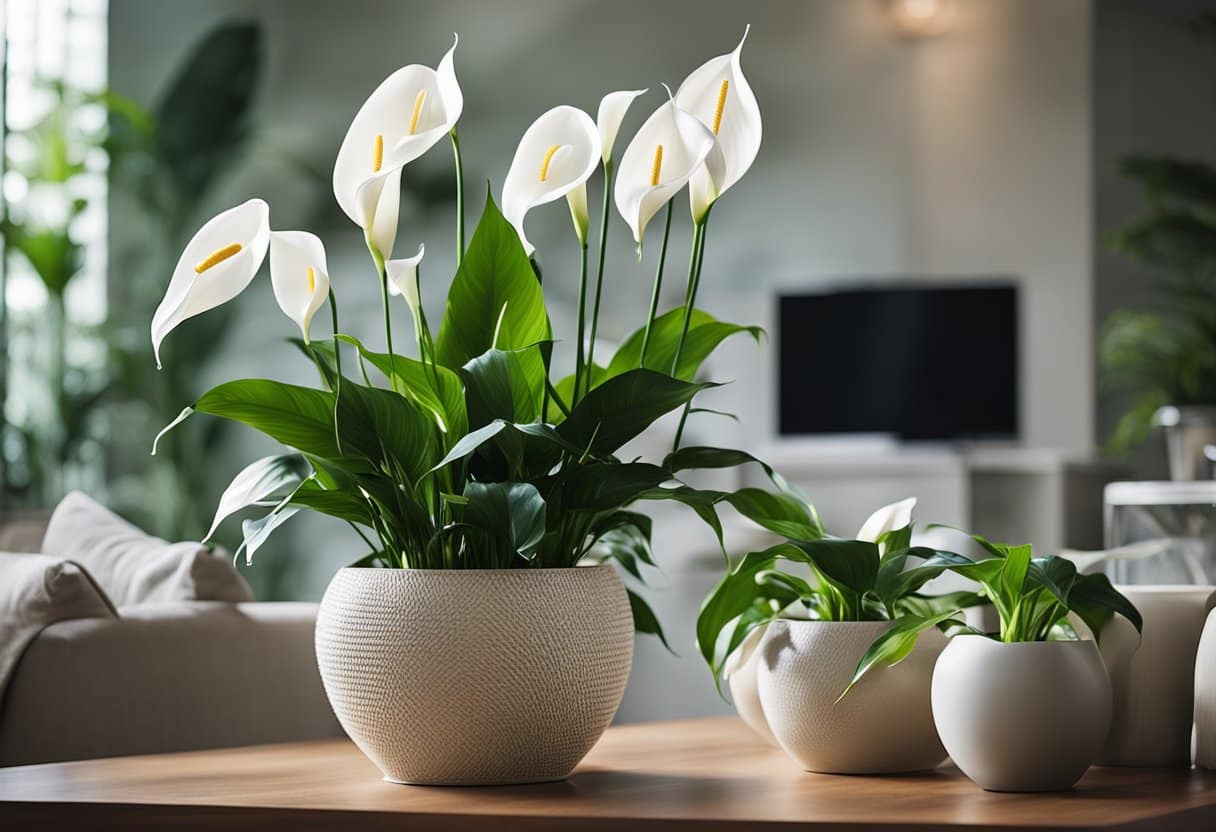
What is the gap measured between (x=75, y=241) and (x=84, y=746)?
386cm

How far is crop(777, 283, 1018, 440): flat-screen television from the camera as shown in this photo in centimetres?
513

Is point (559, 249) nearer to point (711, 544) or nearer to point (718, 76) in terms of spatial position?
point (711, 544)

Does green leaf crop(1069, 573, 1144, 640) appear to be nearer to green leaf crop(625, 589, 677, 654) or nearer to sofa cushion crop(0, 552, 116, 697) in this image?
green leaf crop(625, 589, 677, 654)

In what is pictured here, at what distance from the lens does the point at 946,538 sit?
4.29 ft

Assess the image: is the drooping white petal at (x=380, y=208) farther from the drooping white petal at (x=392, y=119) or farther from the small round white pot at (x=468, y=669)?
the small round white pot at (x=468, y=669)

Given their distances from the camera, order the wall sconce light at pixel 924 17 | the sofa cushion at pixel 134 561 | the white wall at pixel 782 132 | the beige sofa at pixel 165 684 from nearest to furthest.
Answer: the beige sofa at pixel 165 684, the sofa cushion at pixel 134 561, the white wall at pixel 782 132, the wall sconce light at pixel 924 17

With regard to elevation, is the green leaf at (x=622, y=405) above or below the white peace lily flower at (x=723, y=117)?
below

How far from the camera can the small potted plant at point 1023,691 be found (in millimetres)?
944

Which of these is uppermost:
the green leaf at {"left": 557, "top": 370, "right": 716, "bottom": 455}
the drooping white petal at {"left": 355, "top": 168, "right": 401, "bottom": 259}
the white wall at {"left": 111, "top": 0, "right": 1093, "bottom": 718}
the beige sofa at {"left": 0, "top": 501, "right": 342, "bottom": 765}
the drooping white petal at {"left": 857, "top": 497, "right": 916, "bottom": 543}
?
the white wall at {"left": 111, "top": 0, "right": 1093, "bottom": 718}

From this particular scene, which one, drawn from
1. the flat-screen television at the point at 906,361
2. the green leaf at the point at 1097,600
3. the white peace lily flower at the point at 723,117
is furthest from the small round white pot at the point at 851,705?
the flat-screen television at the point at 906,361

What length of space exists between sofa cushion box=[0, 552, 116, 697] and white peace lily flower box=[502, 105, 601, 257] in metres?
0.83

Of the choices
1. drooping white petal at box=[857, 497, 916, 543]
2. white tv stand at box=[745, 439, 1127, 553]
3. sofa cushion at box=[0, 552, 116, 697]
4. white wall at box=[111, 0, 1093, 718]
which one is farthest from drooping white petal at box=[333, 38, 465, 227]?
white wall at box=[111, 0, 1093, 718]

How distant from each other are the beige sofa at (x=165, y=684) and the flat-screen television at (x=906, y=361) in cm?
363

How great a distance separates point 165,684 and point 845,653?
904mm
